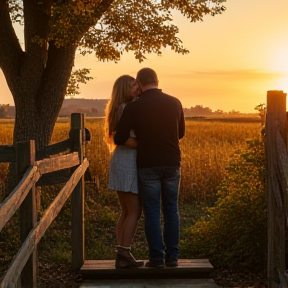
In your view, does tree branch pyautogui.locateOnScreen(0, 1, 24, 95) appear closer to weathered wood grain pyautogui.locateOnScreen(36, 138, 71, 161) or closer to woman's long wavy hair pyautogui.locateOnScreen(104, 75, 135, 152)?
weathered wood grain pyautogui.locateOnScreen(36, 138, 71, 161)

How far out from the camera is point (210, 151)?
1705 centimetres

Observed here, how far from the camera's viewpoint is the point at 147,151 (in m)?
6.32

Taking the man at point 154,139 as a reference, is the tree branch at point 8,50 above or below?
above

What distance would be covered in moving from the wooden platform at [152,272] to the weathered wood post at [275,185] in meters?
0.81

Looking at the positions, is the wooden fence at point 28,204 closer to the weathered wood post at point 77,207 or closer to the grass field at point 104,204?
the weathered wood post at point 77,207

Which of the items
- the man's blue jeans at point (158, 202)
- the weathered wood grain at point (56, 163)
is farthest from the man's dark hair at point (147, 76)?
the weathered wood grain at point (56, 163)

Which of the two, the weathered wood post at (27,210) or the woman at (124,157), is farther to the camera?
the woman at (124,157)

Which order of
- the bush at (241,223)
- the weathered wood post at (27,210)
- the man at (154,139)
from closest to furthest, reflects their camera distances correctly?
the weathered wood post at (27,210) → the man at (154,139) → the bush at (241,223)

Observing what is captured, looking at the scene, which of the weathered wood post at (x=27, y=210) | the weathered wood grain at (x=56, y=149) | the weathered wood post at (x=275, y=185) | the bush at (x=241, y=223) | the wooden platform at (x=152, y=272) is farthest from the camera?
the bush at (x=241, y=223)

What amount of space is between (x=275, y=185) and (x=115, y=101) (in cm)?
177

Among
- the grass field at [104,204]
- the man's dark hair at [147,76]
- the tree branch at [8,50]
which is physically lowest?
the grass field at [104,204]

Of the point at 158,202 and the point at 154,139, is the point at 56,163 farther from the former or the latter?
the point at 158,202

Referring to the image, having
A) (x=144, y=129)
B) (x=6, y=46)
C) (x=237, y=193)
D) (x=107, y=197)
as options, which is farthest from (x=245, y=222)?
(x=6, y=46)

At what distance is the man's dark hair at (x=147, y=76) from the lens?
633cm
